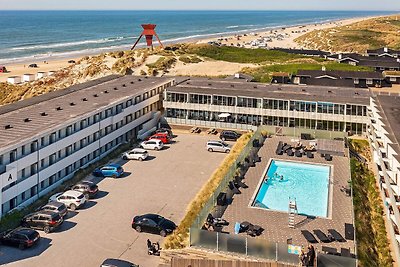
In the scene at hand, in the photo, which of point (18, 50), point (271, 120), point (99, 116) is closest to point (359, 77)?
point (271, 120)

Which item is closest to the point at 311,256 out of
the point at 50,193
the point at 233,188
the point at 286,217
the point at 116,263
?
the point at 286,217

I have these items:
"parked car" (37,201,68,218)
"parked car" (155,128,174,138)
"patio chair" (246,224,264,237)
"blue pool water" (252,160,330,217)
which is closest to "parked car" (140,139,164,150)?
"parked car" (155,128,174,138)

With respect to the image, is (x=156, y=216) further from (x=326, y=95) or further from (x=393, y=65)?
(x=393, y=65)

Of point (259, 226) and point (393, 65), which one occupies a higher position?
point (393, 65)

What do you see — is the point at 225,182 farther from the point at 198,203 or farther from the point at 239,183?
the point at 198,203

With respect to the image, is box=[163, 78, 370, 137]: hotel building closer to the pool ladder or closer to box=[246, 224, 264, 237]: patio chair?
the pool ladder

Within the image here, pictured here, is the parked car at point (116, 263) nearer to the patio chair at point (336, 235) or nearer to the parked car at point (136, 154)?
the patio chair at point (336, 235)

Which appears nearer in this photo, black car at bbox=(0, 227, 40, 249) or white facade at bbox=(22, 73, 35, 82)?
black car at bbox=(0, 227, 40, 249)
